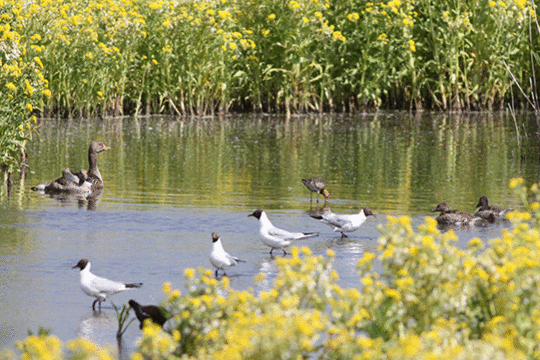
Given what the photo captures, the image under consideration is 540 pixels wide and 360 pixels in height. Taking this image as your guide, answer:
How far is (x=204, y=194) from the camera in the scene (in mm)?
14516

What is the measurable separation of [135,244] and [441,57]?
891 inches

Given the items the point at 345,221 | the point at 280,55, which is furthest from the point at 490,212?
the point at 280,55

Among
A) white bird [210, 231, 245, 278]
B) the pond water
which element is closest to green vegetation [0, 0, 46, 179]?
the pond water

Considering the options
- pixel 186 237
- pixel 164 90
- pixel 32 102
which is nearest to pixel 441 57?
pixel 164 90

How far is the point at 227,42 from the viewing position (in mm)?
28734

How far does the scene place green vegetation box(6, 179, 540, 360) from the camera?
15.2 feet

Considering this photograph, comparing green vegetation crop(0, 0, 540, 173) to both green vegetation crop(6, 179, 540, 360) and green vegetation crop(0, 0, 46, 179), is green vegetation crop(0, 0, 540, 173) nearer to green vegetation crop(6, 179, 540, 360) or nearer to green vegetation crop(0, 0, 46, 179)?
green vegetation crop(0, 0, 46, 179)

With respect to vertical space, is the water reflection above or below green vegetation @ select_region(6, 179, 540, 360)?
below

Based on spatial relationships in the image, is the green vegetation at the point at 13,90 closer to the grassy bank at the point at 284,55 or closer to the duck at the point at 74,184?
the duck at the point at 74,184

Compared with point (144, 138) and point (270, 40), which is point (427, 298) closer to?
point (144, 138)

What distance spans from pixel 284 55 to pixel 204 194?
1584 cm

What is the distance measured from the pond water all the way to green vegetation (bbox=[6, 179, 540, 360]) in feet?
5.84

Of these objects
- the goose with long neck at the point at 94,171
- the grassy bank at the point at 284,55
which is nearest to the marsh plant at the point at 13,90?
the goose with long neck at the point at 94,171

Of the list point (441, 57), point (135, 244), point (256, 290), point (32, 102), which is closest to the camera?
point (256, 290)
